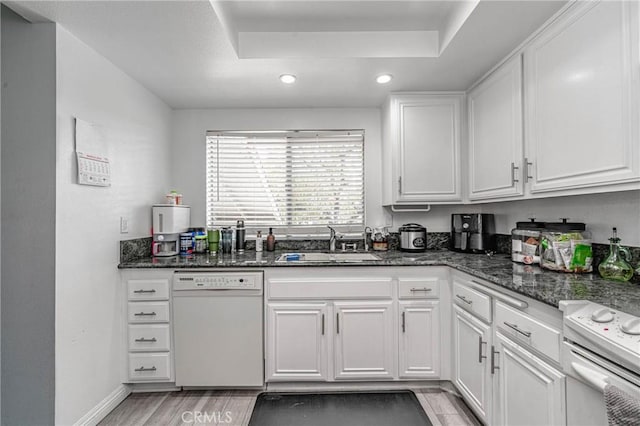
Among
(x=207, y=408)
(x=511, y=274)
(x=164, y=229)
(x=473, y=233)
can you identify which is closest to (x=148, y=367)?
(x=207, y=408)

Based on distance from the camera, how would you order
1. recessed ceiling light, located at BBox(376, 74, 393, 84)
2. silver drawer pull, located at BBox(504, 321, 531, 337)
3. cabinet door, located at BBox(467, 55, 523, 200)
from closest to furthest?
silver drawer pull, located at BBox(504, 321, 531, 337) < cabinet door, located at BBox(467, 55, 523, 200) < recessed ceiling light, located at BBox(376, 74, 393, 84)

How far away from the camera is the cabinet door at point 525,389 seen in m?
1.14

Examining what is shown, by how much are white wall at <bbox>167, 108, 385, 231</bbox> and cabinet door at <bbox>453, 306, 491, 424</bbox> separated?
1209 millimetres

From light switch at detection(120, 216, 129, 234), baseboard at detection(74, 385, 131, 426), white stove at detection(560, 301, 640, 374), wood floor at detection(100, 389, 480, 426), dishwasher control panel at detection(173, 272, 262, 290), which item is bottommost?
wood floor at detection(100, 389, 480, 426)

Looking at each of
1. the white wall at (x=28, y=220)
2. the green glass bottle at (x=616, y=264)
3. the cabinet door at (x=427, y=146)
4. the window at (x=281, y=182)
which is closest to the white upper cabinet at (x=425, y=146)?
the cabinet door at (x=427, y=146)

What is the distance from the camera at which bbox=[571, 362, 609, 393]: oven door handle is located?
879 millimetres

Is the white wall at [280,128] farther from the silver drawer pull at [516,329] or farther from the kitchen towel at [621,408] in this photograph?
the kitchen towel at [621,408]

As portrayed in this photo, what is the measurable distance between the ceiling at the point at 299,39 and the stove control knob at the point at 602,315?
4.59ft

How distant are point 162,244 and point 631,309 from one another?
8.64ft

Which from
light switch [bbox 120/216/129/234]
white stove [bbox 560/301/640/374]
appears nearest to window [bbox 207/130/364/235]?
light switch [bbox 120/216/129/234]

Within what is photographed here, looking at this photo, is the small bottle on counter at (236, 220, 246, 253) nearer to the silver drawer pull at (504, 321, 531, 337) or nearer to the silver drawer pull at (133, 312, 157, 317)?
the silver drawer pull at (133, 312, 157, 317)

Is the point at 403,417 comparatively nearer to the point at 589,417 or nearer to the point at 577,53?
the point at 589,417

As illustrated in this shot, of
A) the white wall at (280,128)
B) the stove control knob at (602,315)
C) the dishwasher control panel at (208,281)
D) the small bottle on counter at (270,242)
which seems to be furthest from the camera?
the white wall at (280,128)

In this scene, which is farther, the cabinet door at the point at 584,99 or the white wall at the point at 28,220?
the white wall at the point at 28,220
